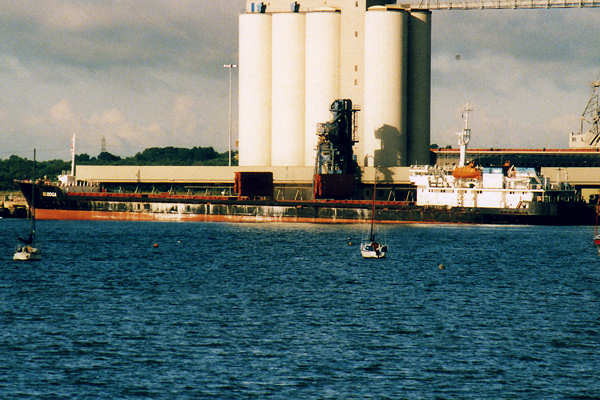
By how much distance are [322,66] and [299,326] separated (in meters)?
116

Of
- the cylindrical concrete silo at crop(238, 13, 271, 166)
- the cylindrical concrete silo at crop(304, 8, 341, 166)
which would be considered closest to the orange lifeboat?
the cylindrical concrete silo at crop(304, 8, 341, 166)

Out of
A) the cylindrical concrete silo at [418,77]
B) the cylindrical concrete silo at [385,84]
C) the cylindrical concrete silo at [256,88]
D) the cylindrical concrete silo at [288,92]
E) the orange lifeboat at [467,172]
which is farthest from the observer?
the cylindrical concrete silo at [256,88]

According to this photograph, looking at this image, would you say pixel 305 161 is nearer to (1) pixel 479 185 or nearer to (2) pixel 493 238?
(1) pixel 479 185

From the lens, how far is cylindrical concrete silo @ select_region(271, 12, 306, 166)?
532 feet

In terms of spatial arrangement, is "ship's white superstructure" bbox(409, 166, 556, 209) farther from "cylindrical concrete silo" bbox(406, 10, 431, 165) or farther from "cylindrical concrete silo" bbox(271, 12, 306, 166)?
"cylindrical concrete silo" bbox(271, 12, 306, 166)

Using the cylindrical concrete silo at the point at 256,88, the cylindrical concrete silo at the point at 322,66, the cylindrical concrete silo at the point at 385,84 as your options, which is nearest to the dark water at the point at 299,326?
the cylindrical concrete silo at the point at 385,84

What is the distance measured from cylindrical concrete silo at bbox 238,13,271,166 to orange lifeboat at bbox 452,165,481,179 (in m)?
38.2

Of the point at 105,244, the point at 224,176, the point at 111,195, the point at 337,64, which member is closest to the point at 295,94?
the point at 337,64

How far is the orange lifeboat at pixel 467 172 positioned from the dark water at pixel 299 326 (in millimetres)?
48758

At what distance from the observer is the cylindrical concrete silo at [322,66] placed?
16000cm

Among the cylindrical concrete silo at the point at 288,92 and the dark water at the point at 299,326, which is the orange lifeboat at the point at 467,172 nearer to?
the cylindrical concrete silo at the point at 288,92

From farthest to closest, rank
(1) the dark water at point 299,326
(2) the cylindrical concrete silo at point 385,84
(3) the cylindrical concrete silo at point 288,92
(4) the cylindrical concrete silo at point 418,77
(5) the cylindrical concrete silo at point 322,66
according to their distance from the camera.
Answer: (3) the cylindrical concrete silo at point 288,92 < (5) the cylindrical concrete silo at point 322,66 < (4) the cylindrical concrete silo at point 418,77 < (2) the cylindrical concrete silo at point 385,84 < (1) the dark water at point 299,326

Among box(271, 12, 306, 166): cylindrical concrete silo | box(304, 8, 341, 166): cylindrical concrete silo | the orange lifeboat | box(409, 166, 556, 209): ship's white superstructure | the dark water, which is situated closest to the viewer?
the dark water

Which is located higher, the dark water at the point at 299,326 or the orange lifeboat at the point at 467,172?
the orange lifeboat at the point at 467,172
